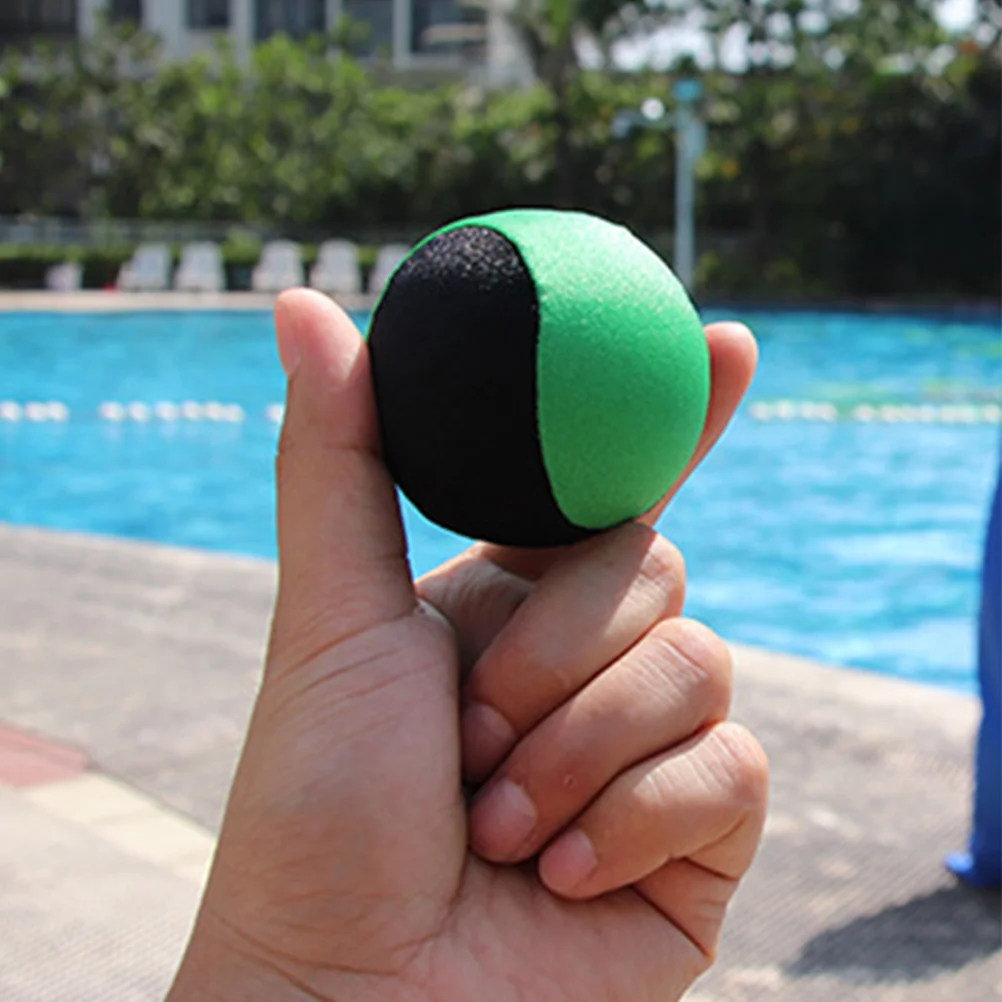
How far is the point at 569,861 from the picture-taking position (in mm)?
1283

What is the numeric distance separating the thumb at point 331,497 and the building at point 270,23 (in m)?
45.2

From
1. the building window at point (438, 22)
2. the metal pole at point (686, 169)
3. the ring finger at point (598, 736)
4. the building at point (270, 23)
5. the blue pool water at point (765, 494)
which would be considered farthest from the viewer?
the building window at point (438, 22)

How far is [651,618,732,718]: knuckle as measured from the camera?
132cm

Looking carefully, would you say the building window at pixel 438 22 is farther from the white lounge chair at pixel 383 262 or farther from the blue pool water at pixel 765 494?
the blue pool water at pixel 765 494

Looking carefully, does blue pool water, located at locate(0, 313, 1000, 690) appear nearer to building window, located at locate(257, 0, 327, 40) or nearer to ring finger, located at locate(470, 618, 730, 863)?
ring finger, located at locate(470, 618, 730, 863)

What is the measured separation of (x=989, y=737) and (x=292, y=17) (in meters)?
46.3

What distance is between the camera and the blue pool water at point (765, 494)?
8055 mm

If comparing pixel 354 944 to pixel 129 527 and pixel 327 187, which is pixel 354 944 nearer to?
pixel 129 527

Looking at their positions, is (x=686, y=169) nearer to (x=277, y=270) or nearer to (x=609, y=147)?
(x=609, y=147)

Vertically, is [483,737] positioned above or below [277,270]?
above

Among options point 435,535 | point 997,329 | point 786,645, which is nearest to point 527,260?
point 786,645

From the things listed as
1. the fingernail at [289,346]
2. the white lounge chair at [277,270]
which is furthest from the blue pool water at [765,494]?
the white lounge chair at [277,270]

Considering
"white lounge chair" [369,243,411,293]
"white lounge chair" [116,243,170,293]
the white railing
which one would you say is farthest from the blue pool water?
the white railing

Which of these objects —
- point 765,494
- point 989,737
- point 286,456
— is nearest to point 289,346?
point 286,456
